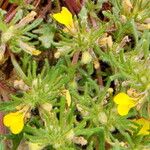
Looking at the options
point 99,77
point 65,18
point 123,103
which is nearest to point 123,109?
point 123,103

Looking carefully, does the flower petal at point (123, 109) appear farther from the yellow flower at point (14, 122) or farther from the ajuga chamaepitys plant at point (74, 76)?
the yellow flower at point (14, 122)

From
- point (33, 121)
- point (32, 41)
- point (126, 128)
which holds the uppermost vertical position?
point (32, 41)

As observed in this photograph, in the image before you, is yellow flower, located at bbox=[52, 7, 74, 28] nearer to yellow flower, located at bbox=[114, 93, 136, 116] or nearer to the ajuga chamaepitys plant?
the ajuga chamaepitys plant

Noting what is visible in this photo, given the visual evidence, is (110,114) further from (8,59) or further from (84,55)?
(8,59)

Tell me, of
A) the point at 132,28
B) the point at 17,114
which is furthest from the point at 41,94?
the point at 132,28

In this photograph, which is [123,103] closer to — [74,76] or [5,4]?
[74,76]

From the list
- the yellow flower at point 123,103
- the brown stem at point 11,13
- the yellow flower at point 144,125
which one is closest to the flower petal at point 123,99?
the yellow flower at point 123,103

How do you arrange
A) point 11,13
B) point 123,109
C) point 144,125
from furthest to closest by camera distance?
point 11,13, point 144,125, point 123,109
